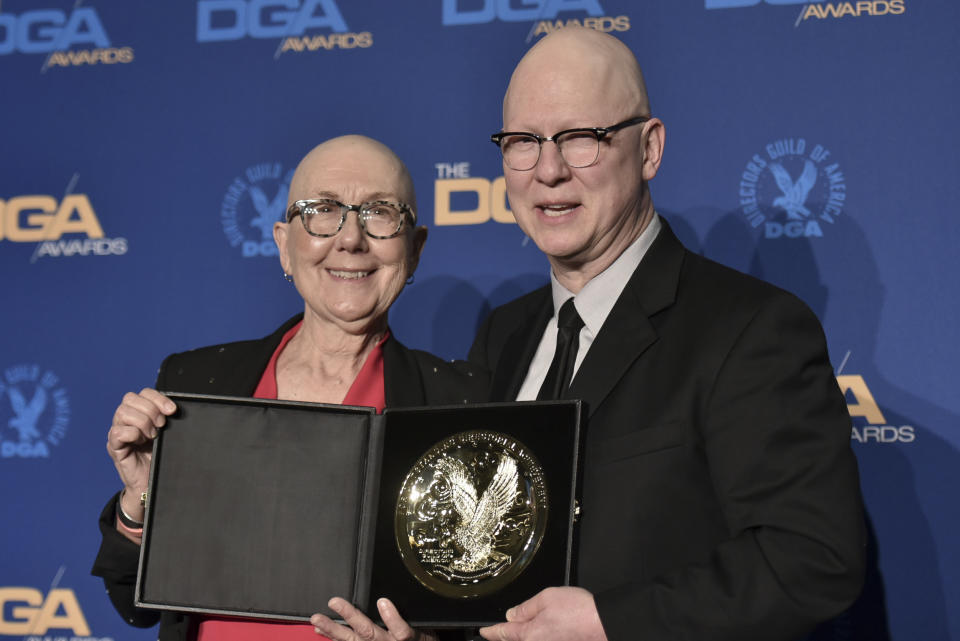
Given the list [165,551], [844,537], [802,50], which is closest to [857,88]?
[802,50]

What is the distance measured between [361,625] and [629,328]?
687 millimetres

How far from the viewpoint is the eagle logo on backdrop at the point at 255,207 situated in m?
3.38

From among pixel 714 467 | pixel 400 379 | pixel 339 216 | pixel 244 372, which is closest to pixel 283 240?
pixel 339 216

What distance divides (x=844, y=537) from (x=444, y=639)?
807mm

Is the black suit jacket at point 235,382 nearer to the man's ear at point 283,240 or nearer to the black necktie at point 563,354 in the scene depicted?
the man's ear at point 283,240

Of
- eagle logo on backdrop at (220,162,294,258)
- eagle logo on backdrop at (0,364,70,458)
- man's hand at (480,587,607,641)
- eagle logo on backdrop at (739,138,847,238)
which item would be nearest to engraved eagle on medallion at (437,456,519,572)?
man's hand at (480,587,607,641)

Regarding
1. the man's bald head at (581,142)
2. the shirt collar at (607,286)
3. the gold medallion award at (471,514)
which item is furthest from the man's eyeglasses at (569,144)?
the gold medallion award at (471,514)

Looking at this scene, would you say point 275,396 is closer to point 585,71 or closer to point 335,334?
point 335,334

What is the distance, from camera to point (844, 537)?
1.52m

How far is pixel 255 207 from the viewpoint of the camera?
339 centimetres

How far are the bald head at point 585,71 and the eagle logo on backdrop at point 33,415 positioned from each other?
2.28 meters

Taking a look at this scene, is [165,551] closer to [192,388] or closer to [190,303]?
[192,388]

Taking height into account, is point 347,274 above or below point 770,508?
Result: above

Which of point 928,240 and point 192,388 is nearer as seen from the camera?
point 192,388
